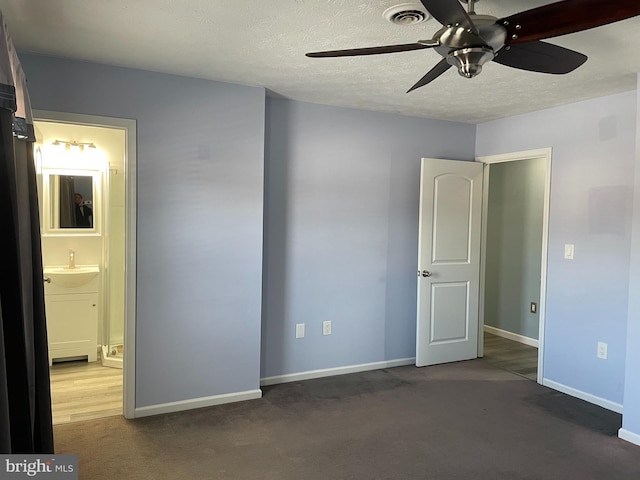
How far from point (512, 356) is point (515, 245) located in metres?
1.33

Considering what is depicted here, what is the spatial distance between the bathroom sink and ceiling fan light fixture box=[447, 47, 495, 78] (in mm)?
3832

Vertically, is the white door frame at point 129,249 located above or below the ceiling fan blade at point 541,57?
below

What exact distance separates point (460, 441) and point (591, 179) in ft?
7.29

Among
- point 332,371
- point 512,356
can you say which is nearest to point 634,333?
point 512,356

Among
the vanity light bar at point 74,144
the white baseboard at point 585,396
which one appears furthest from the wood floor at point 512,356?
the vanity light bar at point 74,144

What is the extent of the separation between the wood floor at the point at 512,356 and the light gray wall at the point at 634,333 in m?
1.15

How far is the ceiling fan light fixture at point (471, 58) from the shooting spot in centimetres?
176

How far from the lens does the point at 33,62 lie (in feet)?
9.44

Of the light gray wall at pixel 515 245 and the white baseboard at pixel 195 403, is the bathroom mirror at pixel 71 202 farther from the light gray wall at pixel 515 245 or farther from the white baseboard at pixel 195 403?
the light gray wall at pixel 515 245

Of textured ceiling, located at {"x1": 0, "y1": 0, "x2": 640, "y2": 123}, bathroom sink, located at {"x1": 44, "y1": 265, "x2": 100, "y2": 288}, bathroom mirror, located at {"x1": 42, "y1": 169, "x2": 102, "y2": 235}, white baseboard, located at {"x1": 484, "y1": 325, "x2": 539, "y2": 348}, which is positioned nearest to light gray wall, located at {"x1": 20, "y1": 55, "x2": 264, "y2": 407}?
textured ceiling, located at {"x1": 0, "y1": 0, "x2": 640, "y2": 123}

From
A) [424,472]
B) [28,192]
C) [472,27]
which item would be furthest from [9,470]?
[472,27]

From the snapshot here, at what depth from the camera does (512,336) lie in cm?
552

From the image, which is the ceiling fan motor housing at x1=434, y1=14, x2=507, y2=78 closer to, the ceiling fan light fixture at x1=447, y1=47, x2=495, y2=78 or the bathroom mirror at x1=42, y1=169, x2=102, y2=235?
the ceiling fan light fixture at x1=447, y1=47, x2=495, y2=78

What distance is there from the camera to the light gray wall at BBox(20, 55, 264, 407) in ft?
10.4
